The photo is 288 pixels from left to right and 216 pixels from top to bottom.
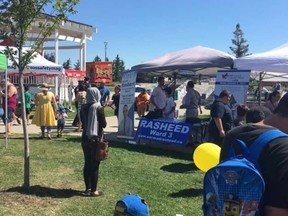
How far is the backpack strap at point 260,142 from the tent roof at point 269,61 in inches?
318

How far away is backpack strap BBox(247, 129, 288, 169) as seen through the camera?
1791mm

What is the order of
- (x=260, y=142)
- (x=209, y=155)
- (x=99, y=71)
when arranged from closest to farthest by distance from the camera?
1. (x=260, y=142)
2. (x=209, y=155)
3. (x=99, y=71)

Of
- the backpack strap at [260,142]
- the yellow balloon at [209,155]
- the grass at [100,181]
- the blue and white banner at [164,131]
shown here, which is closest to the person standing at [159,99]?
the blue and white banner at [164,131]

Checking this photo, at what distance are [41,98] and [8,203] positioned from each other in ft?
21.6

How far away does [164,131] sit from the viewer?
1117 cm

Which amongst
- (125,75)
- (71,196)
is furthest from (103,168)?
(125,75)

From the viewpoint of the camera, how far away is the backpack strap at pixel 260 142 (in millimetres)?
1791

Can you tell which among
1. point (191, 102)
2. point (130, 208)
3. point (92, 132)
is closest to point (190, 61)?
point (191, 102)

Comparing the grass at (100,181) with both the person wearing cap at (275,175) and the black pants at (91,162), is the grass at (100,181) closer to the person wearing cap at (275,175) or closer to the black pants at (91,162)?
the black pants at (91,162)

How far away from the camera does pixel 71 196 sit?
6359mm

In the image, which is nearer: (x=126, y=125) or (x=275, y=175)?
(x=275, y=175)

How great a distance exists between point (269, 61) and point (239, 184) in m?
8.46

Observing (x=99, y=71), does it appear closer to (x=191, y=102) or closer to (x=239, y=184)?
(x=191, y=102)

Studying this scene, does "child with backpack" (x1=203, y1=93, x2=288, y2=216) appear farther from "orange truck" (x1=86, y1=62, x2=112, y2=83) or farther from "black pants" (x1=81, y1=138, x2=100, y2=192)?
"orange truck" (x1=86, y1=62, x2=112, y2=83)
